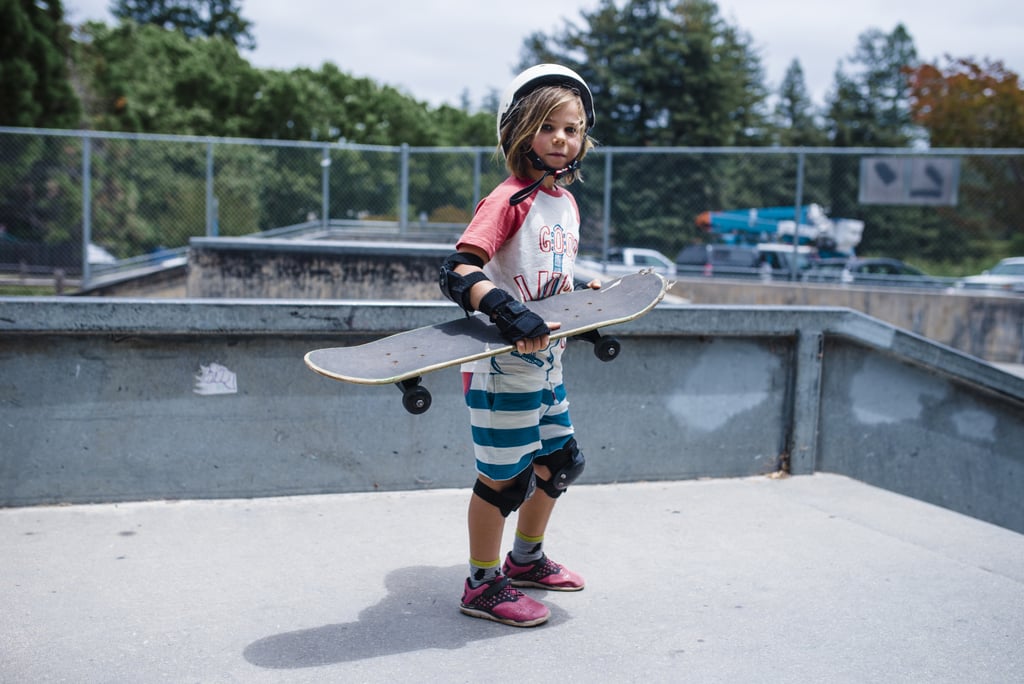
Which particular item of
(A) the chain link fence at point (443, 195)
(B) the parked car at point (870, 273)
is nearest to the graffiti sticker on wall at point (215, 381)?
(A) the chain link fence at point (443, 195)

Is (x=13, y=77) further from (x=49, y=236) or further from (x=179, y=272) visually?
(x=179, y=272)

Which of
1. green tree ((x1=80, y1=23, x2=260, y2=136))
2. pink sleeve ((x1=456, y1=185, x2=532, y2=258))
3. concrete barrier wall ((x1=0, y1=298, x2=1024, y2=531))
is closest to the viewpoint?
pink sleeve ((x1=456, y1=185, x2=532, y2=258))

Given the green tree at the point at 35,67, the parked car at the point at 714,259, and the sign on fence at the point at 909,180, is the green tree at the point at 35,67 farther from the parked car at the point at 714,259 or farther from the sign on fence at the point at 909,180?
the sign on fence at the point at 909,180

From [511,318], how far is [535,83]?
0.79 meters

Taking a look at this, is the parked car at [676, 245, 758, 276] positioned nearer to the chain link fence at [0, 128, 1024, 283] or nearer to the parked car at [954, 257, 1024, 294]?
the chain link fence at [0, 128, 1024, 283]

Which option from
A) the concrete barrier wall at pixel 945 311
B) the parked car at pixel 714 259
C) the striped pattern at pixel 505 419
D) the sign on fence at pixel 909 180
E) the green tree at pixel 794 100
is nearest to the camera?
the striped pattern at pixel 505 419

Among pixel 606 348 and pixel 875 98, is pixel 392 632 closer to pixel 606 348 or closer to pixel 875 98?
pixel 606 348

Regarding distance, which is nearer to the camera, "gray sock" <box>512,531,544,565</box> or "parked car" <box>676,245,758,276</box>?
"gray sock" <box>512,531,544,565</box>

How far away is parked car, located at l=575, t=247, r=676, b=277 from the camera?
525 inches

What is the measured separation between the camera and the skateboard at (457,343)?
7.82 feet

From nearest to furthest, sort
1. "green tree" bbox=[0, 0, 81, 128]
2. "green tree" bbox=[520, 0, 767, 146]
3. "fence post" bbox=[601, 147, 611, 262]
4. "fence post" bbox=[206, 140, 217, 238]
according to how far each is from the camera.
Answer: "fence post" bbox=[206, 140, 217, 238] < "fence post" bbox=[601, 147, 611, 262] < "green tree" bbox=[0, 0, 81, 128] < "green tree" bbox=[520, 0, 767, 146]

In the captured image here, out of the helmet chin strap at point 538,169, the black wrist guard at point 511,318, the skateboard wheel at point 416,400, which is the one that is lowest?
the skateboard wheel at point 416,400

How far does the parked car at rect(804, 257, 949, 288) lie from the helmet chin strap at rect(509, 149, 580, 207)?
440 inches

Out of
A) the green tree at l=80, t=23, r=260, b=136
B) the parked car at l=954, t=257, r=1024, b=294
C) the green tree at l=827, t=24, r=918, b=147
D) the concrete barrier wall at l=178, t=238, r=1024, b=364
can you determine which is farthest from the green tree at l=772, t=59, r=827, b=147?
the concrete barrier wall at l=178, t=238, r=1024, b=364
